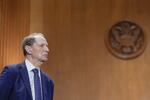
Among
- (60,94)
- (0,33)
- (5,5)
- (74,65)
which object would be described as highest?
(5,5)

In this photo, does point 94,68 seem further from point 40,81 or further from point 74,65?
point 40,81

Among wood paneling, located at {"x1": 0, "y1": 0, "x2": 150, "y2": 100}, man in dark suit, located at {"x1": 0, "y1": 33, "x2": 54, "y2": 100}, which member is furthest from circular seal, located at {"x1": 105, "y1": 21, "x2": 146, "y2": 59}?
man in dark suit, located at {"x1": 0, "y1": 33, "x2": 54, "y2": 100}

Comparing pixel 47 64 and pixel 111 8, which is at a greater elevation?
pixel 111 8

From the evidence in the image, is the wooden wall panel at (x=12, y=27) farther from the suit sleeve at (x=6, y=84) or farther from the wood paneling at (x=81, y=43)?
the suit sleeve at (x=6, y=84)

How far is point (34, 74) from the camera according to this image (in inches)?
127

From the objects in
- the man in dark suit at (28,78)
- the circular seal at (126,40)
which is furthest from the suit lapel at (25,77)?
the circular seal at (126,40)

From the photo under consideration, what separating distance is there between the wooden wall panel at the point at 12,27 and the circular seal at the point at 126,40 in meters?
1.01

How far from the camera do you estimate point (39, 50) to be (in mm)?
3225

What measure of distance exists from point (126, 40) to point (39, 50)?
2242 mm

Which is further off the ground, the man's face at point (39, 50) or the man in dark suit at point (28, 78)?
the man's face at point (39, 50)

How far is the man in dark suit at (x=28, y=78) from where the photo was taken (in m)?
3.09

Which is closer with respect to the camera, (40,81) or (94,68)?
(40,81)

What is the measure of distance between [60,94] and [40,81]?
6.98 feet

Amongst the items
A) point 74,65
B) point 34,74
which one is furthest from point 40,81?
point 74,65
